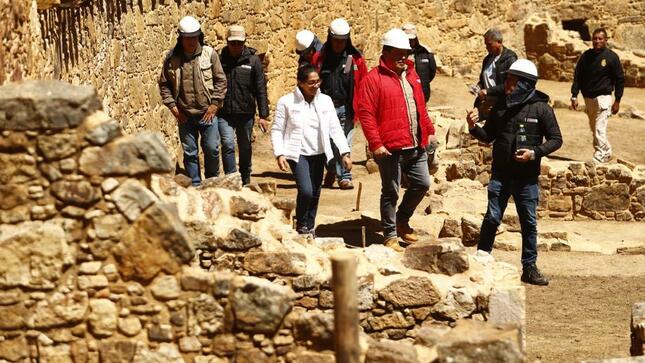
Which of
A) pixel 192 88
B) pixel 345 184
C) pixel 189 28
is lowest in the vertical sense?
pixel 345 184

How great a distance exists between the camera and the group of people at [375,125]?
10.4 m

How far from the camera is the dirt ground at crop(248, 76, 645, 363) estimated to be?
9.27 metres

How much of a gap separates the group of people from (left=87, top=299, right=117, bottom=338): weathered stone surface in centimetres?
413

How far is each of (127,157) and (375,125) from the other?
4794 millimetres

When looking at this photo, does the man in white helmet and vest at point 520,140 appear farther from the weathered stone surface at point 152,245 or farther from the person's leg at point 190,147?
the weathered stone surface at point 152,245

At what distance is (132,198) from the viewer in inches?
251

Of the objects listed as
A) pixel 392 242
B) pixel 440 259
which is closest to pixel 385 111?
pixel 392 242

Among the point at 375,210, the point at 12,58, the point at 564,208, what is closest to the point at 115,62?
the point at 375,210

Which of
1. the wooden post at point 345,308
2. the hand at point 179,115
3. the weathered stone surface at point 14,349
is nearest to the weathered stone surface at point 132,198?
the weathered stone surface at point 14,349

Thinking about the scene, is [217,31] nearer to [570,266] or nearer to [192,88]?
[192,88]

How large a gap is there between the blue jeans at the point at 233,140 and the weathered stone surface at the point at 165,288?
600 cm

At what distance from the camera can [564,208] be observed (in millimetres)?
14195

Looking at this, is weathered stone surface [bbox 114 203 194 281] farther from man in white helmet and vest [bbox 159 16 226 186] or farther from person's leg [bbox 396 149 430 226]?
man in white helmet and vest [bbox 159 16 226 186]

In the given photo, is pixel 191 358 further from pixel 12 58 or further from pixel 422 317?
pixel 12 58
